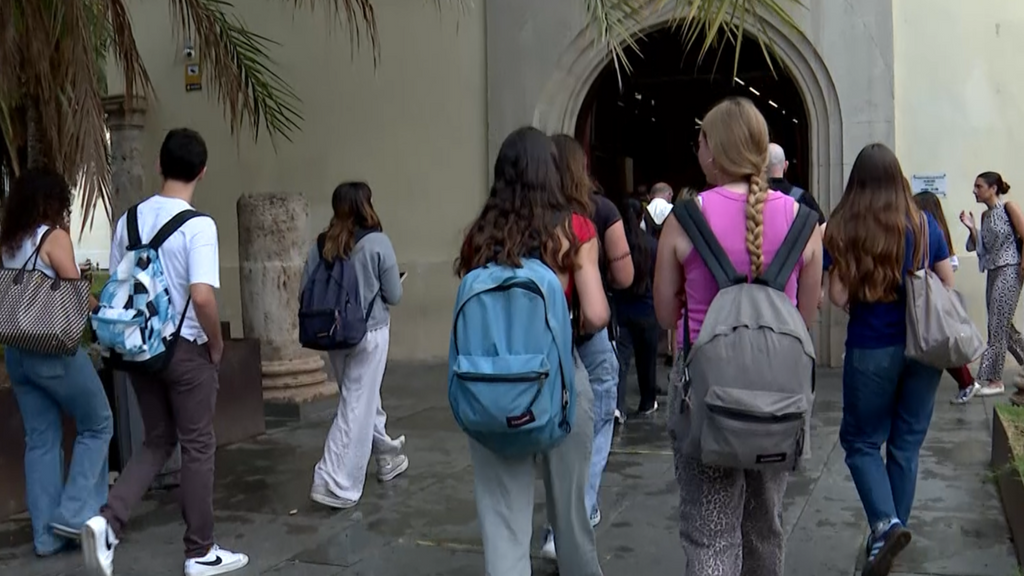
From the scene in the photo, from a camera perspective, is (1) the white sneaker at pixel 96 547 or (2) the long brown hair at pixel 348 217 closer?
(1) the white sneaker at pixel 96 547

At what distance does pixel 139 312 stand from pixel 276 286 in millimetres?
4130

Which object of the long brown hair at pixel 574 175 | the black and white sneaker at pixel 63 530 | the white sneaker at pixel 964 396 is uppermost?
the long brown hair at pixel 574 175

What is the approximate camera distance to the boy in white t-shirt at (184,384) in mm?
4305

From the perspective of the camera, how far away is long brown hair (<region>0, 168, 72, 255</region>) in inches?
191

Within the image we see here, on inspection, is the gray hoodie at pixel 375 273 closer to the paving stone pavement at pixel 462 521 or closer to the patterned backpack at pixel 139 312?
the paving stone pavement at pixel 462 521

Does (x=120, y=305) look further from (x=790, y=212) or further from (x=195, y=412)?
(x=790, y=212)

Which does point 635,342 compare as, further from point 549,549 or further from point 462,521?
point 549,549

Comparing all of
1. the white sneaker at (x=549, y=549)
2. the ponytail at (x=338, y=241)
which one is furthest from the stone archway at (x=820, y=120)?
the white sneaker at (x=549, y=549)

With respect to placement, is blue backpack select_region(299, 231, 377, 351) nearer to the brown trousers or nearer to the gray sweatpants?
the brown trousers

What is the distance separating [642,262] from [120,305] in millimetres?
4119

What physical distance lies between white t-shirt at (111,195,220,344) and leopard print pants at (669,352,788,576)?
2.02 meters

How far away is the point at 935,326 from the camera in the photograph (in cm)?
405

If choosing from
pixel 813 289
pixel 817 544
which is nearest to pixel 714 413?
pixel 813 289

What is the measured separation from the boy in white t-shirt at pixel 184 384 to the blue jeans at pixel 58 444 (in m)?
0.60
